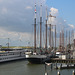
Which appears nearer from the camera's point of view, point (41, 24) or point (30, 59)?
point (30, 59)

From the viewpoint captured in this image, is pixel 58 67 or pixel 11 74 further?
pixel 58 67

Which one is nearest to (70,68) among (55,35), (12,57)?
(12,57)

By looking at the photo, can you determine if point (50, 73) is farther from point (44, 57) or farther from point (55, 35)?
point (55, 35)

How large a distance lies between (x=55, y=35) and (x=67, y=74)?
220ft

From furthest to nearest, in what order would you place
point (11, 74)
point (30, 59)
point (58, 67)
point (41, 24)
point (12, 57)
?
point (41, 24) → point (12, 57) → point (30, 59) → point (58, 67) → point (11, 74)

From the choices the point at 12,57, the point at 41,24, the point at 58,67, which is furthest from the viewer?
the point at 41,24

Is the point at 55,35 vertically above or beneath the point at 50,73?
above

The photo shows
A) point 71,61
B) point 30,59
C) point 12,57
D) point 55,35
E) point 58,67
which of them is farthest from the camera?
point 55,35

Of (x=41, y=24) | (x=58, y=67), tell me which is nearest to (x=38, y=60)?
(x=58, y=67)

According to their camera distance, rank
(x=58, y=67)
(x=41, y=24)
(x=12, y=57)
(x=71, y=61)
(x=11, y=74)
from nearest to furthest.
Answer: (x=11, y=74)
(x=58, y=67)
(x=71, y=61)
(x=12, y=57)
(x=41, y=24)

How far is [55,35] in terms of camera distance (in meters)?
107

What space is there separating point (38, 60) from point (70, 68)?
14997 mm

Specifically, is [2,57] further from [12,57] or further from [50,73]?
[50,73]

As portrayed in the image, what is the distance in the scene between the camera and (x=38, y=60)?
60.6m
